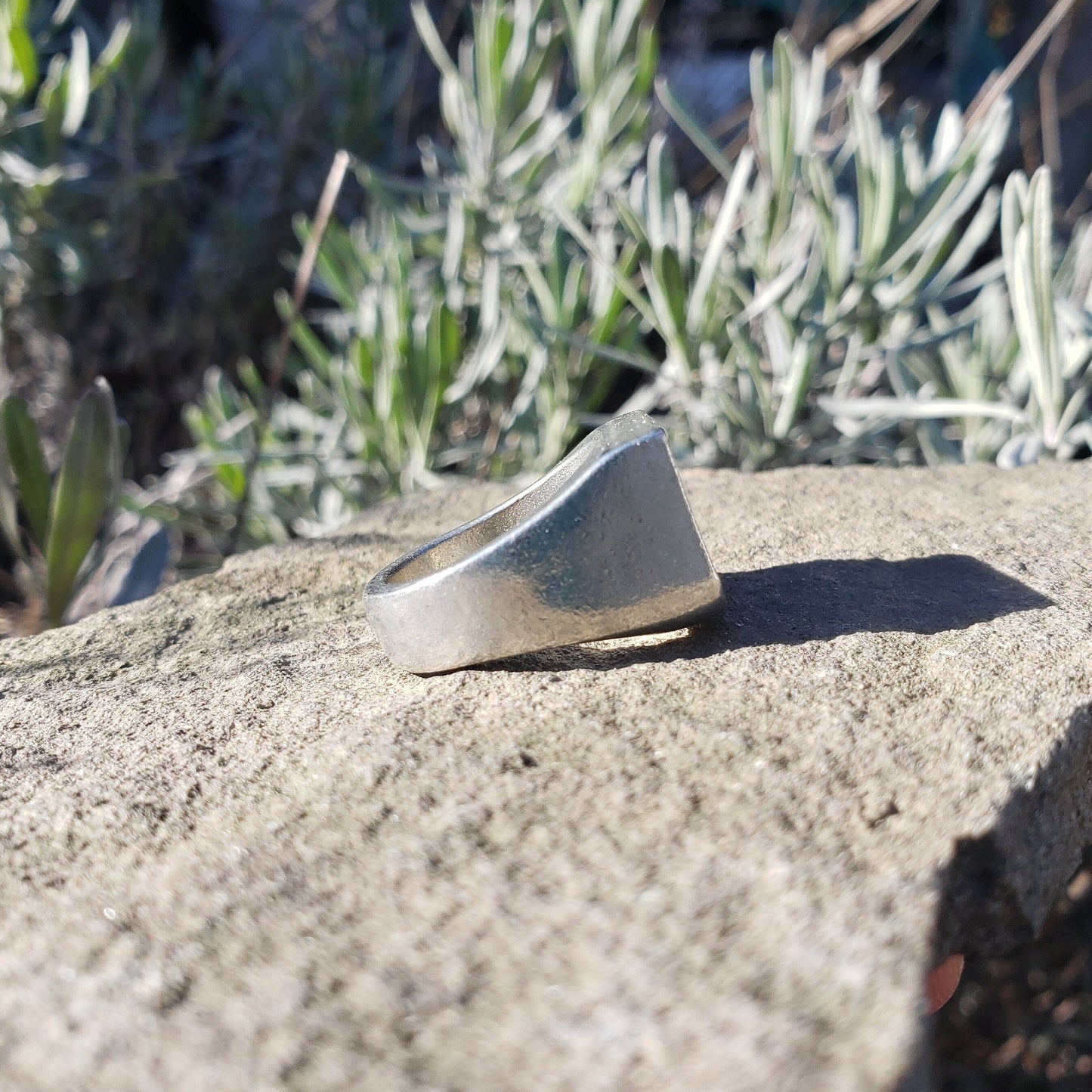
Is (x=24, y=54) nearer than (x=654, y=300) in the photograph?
No

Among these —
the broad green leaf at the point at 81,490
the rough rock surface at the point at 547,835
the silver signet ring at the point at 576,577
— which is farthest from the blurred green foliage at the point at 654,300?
the silver signet ring at the point at 576,577

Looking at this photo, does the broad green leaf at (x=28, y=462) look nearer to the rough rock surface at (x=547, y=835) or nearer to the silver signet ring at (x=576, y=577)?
the rough rock surface at (x=547, y=835)

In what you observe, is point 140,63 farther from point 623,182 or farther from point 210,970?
point 210,970

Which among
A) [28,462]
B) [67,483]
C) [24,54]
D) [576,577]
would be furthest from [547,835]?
[24,54]

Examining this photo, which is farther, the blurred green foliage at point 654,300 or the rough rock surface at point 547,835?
the blurred green foliage at point 654,300

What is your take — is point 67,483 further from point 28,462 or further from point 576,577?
point 576,577

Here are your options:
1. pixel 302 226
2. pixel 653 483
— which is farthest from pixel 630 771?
pixel 302 226

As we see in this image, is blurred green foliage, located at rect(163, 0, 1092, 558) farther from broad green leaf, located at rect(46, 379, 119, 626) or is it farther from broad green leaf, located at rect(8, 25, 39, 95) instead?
broad green leaf, located at rect(8, 25, 39, 95)
